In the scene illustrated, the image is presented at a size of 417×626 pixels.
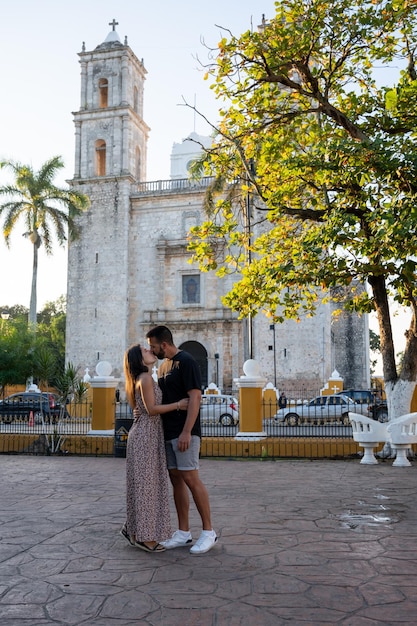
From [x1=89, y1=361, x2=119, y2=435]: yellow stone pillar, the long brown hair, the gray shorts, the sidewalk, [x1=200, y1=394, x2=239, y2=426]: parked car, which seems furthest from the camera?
[x1=200, y1=394, x2=239, y2=426]: parked car

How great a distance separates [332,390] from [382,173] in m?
16.5

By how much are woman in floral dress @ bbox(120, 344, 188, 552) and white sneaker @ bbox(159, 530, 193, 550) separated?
0.04m

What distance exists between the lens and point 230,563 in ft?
11.7

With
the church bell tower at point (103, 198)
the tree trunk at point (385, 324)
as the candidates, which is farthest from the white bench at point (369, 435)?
the church bell tower at point (103, 198)

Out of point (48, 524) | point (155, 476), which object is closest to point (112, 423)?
point (48, 524)

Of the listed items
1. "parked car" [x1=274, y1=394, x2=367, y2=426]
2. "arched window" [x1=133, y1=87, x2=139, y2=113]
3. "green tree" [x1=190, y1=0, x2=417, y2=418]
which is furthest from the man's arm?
"arched window" [x1=133, y1=87, x2=139, y2=113]

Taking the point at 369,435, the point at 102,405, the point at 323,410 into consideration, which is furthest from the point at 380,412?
the point at 102,405

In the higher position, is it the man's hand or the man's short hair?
the man's short hair

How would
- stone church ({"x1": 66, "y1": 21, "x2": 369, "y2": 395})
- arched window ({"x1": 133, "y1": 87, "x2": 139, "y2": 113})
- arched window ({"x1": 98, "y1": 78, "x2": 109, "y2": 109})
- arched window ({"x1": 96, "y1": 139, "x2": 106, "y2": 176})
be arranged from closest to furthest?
1. stone church ({"x1": 66, "y1": 21, "x2": 369, "y2": 395})
2. arched window ({"x1": 96, "y1": 139, "x2": 106, "y2": 176})
3. arched window ({"x1": 98, "y1": 78, "x2": 109, "y2": 109})
4. arched window ({"x1": 133, "y1": 87, "x2": 139, "y2": 113})

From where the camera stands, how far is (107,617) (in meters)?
2.74

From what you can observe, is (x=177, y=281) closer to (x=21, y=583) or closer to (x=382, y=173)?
(x=382, y=173)

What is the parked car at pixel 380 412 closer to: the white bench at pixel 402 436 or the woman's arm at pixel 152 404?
the white bench at pixel 402 436

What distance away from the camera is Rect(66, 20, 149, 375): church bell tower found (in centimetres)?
2945

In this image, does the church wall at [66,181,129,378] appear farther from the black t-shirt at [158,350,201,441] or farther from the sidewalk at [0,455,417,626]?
the black t-shirt at [158,350,201,441]
